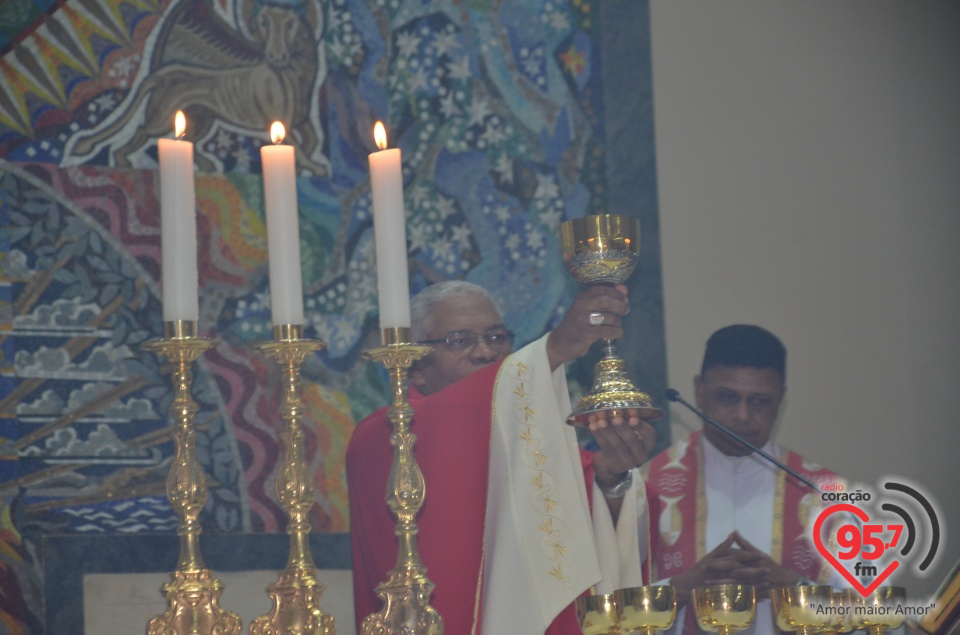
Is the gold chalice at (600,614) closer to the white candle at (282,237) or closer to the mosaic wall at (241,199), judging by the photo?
the white candle at (282,237)

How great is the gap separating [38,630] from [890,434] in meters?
2.54

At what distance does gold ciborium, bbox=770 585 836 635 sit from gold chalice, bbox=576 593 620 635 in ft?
0.94

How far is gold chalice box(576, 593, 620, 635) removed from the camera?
2.47 metres

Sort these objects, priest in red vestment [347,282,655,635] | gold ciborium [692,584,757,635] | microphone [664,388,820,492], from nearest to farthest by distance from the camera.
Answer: gold ciborium [692,584,757,635] < priest in red vestment [347,282,655,635] < microphone [664,388,820,492]

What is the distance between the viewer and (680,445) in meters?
4.26

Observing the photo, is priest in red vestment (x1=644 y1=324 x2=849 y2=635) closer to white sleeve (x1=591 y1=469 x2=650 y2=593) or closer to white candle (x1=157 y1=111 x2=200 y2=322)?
white sleeve (x1=591 y1=469 x2=650 y2=593)

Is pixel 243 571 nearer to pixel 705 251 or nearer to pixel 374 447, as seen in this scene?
pixel 374 447

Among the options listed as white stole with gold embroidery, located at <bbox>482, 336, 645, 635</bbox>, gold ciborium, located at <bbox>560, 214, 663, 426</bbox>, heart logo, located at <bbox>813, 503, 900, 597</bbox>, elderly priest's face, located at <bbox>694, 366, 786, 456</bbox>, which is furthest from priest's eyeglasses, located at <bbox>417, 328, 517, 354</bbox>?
gold ciborium, located at <bbox>560, 214, 663, 426</bbox>

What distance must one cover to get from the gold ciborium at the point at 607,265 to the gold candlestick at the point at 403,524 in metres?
0.40

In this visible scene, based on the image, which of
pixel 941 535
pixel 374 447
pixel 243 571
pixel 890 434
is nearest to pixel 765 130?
pixel 890 434

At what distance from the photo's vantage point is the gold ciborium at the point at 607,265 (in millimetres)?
2795

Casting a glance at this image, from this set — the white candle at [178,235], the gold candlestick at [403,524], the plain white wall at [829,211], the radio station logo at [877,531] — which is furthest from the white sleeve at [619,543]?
the white candle at [178,235]

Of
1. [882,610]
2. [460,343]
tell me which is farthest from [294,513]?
[460,343]

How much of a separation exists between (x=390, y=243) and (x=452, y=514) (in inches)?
36.2
